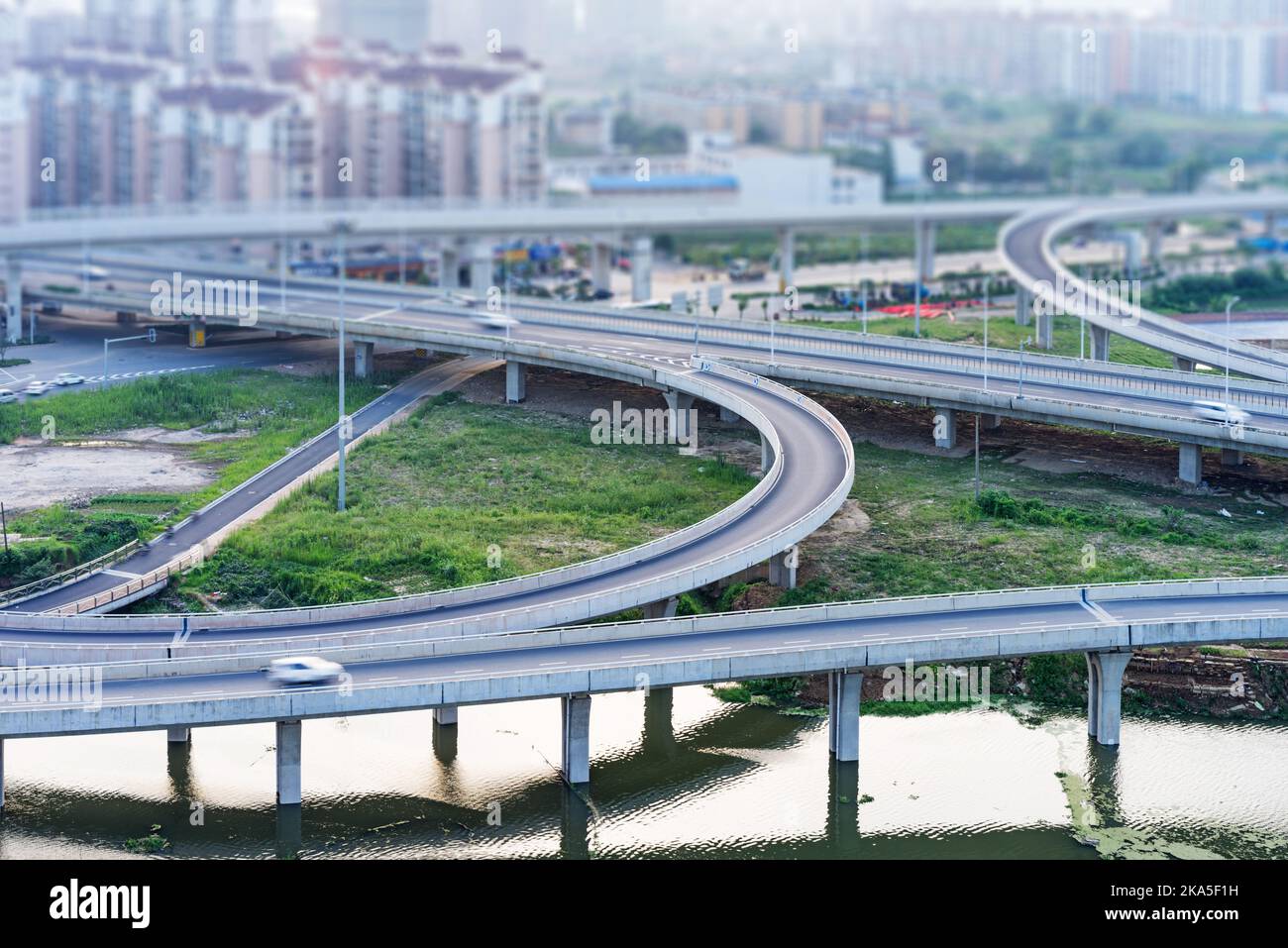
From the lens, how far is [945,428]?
2714 inches

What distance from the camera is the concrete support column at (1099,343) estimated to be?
84.8 meters

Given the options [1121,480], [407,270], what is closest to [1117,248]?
[407,270]

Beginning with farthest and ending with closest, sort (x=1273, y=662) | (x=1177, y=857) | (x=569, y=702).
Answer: (x=1273, y=662) < (x=569, y=702) < (x=1177, y=857)

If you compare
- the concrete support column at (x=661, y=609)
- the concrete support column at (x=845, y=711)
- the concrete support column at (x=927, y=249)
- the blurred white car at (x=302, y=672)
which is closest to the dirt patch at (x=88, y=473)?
the concrete support column at (x=661, y=609)

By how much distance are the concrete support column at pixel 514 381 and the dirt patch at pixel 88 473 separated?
1343 cm

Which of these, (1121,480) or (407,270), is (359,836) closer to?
(1121,480)

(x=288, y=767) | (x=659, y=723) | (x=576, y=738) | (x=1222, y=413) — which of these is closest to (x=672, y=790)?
(x=576, y=738)

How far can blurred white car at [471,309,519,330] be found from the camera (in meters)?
82.4

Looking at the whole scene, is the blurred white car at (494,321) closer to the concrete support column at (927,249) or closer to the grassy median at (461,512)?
the grassy median at (461,512)

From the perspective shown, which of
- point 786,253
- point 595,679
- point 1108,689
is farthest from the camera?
point 786,253

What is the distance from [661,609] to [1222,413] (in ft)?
70.1

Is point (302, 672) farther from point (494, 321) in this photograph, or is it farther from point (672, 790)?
point (494, 321)

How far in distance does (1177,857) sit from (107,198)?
11390 centimetres

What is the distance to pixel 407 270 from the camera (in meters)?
121
